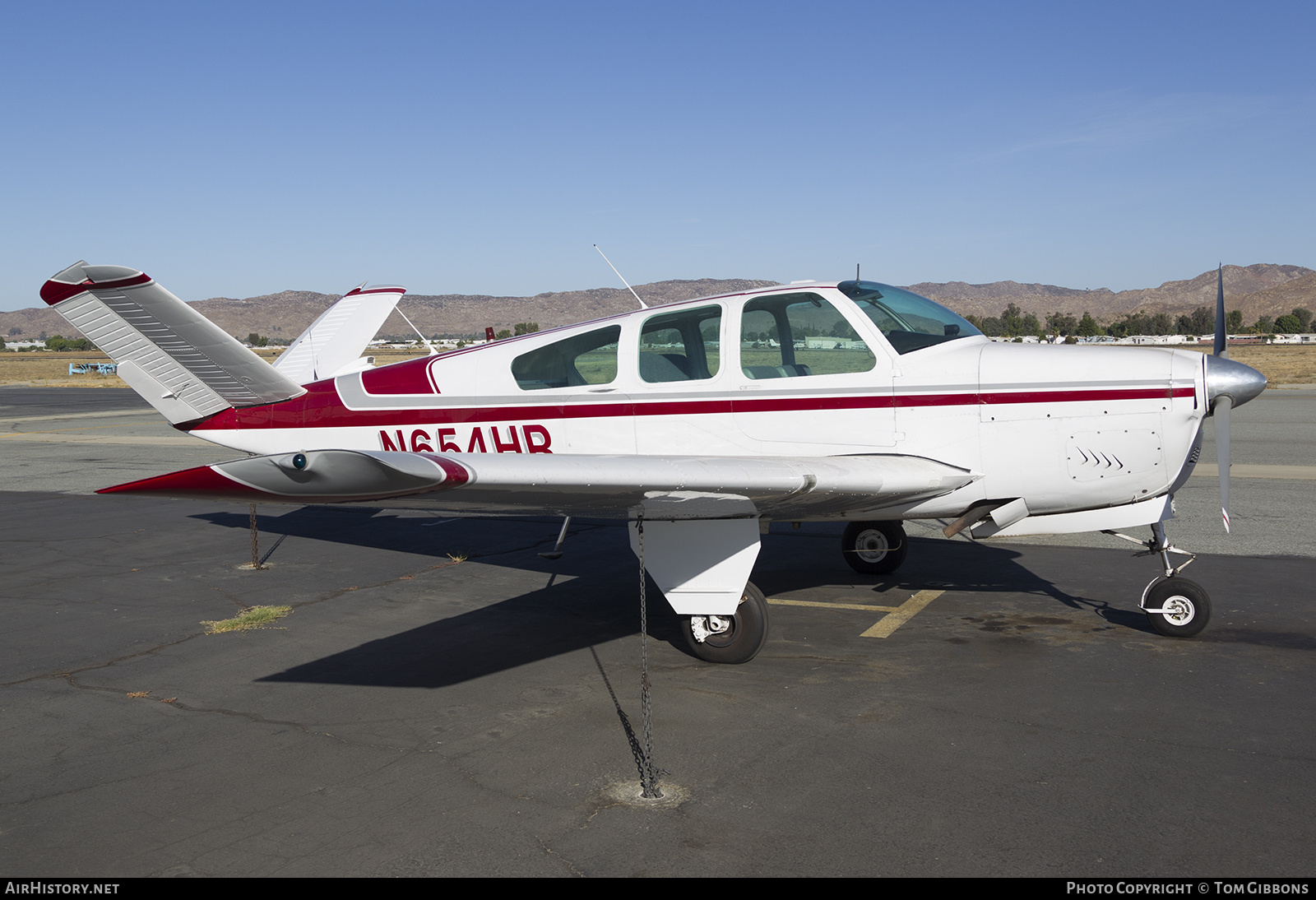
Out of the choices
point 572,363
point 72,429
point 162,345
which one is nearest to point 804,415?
point 572,363

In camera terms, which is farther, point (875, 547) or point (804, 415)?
point (875, 547)

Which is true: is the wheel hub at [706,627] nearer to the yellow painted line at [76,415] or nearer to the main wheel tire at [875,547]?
the main wheel tire at [875,547]

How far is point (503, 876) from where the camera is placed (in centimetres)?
355

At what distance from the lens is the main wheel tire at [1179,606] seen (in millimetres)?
6445

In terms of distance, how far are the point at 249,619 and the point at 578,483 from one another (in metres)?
4.25

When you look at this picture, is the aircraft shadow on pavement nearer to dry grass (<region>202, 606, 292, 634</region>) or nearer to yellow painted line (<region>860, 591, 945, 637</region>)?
dry grass (<region>202, 606, 292, 634</region>)

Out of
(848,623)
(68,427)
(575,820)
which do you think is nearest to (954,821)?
(575,820)

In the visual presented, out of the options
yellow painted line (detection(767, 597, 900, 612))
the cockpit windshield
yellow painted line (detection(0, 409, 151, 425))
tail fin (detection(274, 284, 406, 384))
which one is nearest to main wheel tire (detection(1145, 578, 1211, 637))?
yellow painted line (detection(767, 597, 900, 612))

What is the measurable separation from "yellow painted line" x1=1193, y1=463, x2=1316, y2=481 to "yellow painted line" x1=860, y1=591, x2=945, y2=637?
853 cm

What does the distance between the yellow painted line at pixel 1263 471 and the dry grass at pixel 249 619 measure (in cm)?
1306

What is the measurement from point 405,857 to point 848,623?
422cm

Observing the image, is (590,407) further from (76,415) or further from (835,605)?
(76,415)

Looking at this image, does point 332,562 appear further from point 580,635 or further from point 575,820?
point 575,820

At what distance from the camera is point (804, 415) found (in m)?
6.59
